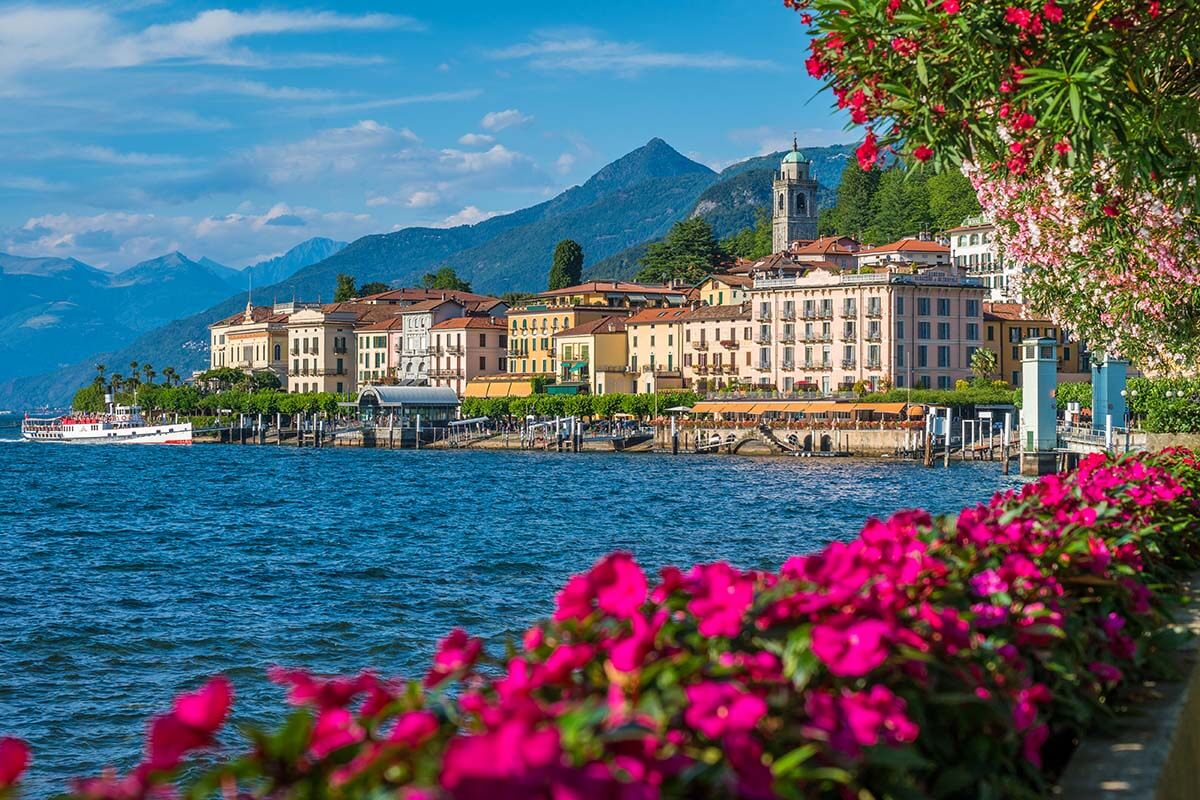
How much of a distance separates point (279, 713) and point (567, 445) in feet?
288

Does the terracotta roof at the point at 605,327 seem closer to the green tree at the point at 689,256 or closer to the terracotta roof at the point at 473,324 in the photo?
the terracotta roof at the point at 473,324

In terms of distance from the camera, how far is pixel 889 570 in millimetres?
4332

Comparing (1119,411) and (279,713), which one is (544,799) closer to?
(279,713)

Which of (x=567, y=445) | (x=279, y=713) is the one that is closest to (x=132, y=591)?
(x=279, y=713)

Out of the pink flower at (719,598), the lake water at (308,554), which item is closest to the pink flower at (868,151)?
the pink flower at (719,598)

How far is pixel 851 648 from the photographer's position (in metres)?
3.35

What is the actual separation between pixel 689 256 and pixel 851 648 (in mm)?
141237

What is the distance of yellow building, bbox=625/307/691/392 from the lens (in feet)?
370

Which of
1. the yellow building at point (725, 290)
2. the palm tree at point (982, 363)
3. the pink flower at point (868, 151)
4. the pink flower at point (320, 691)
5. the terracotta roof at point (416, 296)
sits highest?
the terracotta roof at point (416, 296)

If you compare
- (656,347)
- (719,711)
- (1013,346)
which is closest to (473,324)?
(656,347)

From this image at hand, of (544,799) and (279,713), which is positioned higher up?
(544,799)

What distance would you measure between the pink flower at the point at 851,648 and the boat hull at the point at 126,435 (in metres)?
126

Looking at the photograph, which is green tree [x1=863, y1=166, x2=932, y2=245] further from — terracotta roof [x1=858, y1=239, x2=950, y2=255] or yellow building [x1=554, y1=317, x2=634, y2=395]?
yellow building [x1=554, y1=317, x2=634, y2=395]

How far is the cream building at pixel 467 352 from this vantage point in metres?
133
